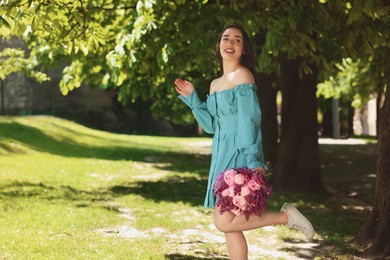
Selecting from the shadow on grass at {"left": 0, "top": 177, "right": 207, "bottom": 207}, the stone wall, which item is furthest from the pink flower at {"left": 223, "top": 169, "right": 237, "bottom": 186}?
the stone wall

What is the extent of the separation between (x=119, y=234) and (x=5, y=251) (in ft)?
6.20

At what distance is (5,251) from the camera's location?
7215 mm

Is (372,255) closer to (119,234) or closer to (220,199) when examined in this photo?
(220,199)

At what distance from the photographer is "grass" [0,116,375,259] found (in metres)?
7.74

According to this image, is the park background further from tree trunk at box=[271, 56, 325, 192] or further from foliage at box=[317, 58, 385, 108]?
foliage at box=[317, 58, 385, 108]

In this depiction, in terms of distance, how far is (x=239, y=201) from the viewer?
4938mm

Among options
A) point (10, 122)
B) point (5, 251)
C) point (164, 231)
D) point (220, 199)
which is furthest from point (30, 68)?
point (10, 122)

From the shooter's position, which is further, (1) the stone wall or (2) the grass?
(1) the stone wall

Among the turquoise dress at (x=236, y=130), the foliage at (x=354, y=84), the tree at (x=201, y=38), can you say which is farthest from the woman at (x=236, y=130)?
the foliage at (x=354, y=84)

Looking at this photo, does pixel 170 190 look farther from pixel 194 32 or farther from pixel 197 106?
pixel 197 106

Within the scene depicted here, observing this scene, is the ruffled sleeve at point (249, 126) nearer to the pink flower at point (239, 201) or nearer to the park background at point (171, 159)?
the pink flower at point (239, 201)

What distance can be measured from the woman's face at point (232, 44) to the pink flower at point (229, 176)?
1.02m

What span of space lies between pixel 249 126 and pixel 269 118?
11.8 meters

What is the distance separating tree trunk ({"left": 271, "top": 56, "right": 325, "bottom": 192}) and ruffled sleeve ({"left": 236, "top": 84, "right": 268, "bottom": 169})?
8.27 m
